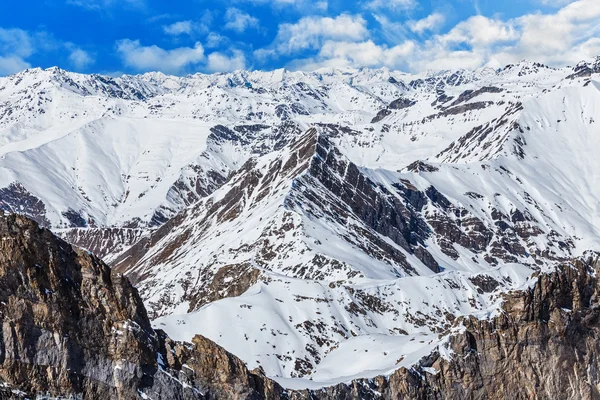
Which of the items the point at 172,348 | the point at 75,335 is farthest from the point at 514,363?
the point at 75,335

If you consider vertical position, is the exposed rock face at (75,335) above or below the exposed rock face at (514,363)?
below

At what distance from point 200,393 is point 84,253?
1314 cm

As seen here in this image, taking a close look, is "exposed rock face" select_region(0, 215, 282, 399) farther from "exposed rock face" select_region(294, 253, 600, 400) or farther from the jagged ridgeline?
"exposed rock face" select_region(294, 253, 600, 400)

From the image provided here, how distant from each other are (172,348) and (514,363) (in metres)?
36.2

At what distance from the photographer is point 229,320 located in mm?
142375

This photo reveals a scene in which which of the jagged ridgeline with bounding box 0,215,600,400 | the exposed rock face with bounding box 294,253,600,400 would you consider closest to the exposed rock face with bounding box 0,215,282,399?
the jagged ridgeline with bounding box 0,215,600,400

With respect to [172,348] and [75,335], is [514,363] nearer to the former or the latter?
[172,348]

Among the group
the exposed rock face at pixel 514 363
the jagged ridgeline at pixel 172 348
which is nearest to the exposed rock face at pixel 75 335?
the jagged ridgeline at pixel 172 348

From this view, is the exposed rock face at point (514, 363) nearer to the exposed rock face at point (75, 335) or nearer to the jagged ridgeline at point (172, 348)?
the jagged ridgeline at point (172, 348)

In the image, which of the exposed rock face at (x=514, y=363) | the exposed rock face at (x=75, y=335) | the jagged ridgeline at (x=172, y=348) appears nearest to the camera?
the exposed rock face at (x=75, y=335)

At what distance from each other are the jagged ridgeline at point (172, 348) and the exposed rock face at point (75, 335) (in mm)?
68

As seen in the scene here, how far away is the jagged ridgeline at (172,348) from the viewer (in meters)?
48.2

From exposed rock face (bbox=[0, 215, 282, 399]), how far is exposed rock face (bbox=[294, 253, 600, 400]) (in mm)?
24139

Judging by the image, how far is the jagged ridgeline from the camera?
4825cm
